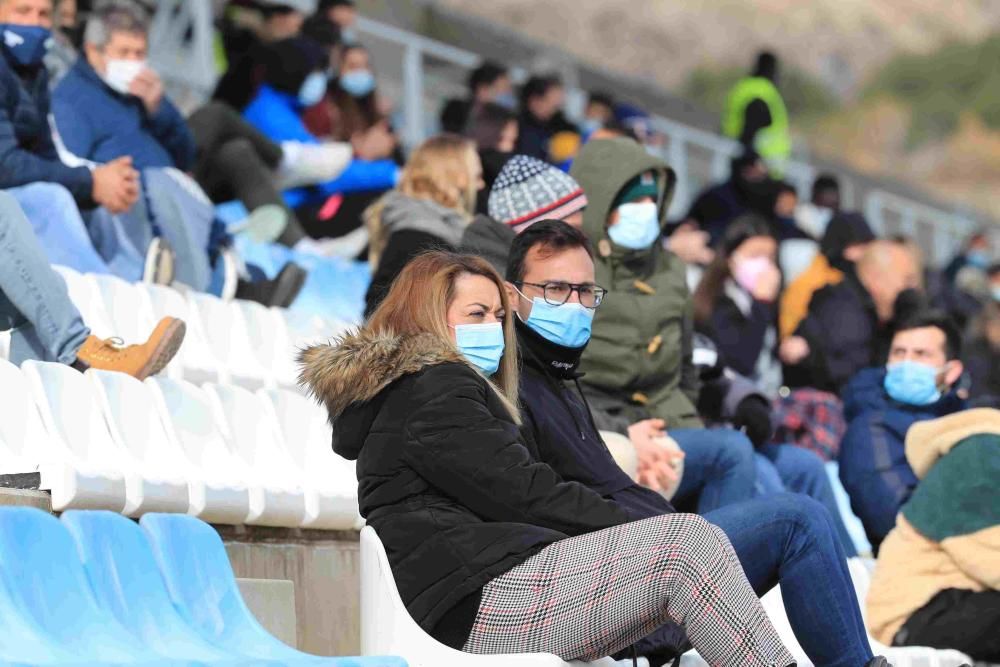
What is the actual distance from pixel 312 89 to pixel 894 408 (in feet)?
14.4

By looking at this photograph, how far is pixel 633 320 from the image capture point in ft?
19.5

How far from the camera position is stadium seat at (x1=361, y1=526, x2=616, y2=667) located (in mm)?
3781

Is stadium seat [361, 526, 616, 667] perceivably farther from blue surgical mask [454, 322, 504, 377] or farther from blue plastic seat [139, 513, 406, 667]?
blue surgical mask [454, 322, 504, 377]

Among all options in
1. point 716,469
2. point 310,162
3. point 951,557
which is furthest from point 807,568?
point 310,162

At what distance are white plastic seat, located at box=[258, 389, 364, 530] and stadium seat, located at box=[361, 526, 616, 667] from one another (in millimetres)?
832

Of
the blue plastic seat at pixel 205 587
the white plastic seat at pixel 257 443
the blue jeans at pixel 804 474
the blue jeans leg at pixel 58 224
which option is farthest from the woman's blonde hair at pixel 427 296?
the blue jeans at pixel 804 474

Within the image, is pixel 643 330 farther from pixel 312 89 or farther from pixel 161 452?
pixel 312 89

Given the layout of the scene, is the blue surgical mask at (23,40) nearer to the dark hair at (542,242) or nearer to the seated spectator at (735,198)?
the dark hair at (542,242)

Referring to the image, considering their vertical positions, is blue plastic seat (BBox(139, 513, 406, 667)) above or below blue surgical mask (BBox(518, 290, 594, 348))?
below

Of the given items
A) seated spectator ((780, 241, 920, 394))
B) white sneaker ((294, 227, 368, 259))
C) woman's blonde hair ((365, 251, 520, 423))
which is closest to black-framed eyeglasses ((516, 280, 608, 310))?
woman's blonde hair ((365, 251, 520, 423))

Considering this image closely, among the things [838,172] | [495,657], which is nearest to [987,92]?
[838,172]

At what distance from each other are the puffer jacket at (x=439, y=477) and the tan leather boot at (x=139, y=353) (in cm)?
129

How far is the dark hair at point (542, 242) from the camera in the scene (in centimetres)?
473

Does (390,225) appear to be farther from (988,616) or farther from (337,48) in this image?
(337,48)
